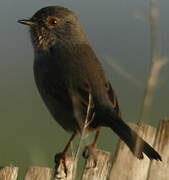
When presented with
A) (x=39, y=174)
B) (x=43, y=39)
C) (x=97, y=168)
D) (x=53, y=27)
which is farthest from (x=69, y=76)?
(x=39, y=174)

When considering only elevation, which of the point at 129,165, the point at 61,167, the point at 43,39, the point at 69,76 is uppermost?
the point at 43,39

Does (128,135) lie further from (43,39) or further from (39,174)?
(43,39)

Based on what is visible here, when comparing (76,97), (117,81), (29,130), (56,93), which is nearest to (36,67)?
(56,93)

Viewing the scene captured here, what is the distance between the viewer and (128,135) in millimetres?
3932

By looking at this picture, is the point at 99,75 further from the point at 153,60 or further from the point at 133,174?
the point at 153,60

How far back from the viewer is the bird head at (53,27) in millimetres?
5625

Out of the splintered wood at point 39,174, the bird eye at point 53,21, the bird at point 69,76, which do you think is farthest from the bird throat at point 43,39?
the splintered wood at point 39,174

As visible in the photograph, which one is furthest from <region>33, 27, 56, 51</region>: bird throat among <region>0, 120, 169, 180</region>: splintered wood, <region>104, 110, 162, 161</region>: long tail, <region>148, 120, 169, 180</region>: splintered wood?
<region>148, 120, 169, 180</region>: splintered wood

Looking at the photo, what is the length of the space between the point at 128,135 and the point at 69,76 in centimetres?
121

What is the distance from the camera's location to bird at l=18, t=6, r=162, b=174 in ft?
15.1

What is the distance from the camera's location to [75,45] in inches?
218

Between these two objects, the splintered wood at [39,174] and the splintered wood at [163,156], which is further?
the splintered wood at [163,156]

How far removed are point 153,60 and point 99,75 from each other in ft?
9.95

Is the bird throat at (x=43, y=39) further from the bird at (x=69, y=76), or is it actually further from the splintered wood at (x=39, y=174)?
the splintered wood at (x=39, y=174)
